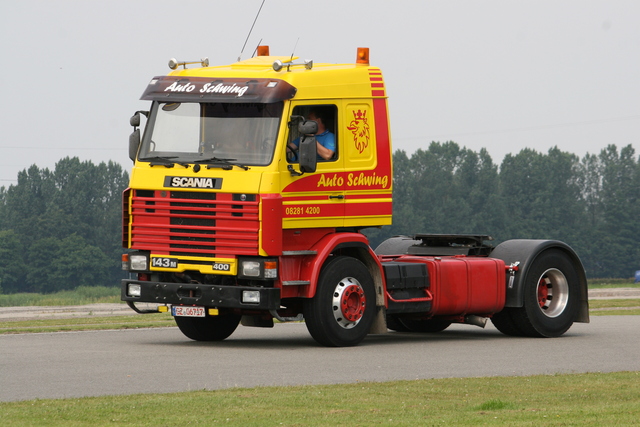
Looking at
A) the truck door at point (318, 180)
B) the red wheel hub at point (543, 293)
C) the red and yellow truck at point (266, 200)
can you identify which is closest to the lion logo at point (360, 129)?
the red and yellow truck at point (266, 200)

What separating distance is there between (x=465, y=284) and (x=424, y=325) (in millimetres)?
2176

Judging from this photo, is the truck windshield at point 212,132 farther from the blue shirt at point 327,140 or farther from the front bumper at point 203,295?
the front bumper at point 203,295

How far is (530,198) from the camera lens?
13525cm

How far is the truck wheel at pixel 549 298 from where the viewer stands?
1752 cm

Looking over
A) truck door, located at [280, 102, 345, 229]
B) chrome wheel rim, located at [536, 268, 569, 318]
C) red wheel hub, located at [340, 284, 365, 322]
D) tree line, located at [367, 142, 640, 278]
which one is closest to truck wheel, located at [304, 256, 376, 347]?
red wheel hub, located at [340, 284, 365, 322]

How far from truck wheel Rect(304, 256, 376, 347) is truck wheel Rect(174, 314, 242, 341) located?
185 centimetres

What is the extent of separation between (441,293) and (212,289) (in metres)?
3.56

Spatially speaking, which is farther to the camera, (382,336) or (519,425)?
(382,336)

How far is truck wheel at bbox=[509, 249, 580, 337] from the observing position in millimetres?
17516

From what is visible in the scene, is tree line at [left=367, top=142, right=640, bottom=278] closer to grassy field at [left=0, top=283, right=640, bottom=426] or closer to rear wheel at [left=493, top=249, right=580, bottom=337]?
rear wheel at [left=493, top=249, right=580, bottom=337]

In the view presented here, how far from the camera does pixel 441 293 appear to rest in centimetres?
1669

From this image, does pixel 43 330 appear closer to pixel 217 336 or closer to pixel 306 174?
pixel 217 336

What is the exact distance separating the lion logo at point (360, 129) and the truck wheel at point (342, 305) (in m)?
1.46

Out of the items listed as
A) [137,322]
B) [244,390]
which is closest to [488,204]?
[137,322]
